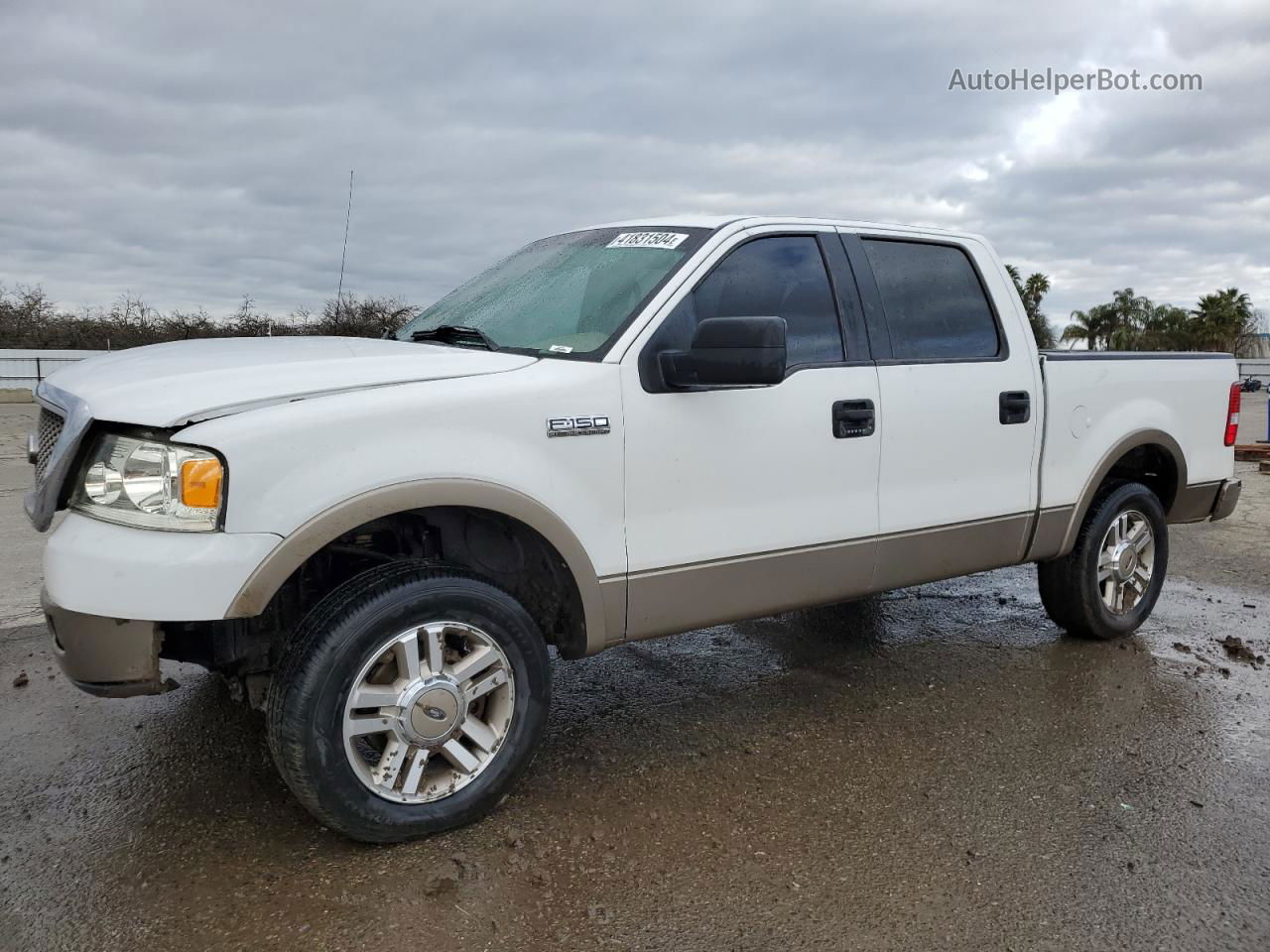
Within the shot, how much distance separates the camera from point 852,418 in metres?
3.73

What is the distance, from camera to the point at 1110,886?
282 centimetres

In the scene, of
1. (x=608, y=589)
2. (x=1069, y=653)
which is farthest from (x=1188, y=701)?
(x=608, y=589)

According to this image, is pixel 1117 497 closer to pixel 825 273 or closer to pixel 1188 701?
pixel 1188 701

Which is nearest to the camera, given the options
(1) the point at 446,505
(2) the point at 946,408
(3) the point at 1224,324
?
(1) the point at 446,505

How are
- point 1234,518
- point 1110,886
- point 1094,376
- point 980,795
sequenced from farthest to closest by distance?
1. point 1234,518
2. point 1094,376
3. point 980,795
4. point 1110,886

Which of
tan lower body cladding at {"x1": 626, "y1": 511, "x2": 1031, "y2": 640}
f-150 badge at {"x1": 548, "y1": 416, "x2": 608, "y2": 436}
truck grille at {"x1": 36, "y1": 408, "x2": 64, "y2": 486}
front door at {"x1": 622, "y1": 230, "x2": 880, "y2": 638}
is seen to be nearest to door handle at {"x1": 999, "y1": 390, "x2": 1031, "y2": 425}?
tan lower body cladding at {"x1": 626, "y1": 511, "x2": 1031, "y2": 640}

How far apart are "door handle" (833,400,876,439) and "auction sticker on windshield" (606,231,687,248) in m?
0.85

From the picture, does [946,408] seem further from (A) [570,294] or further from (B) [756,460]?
(A) [570,294]

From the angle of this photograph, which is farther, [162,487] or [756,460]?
[756,460]

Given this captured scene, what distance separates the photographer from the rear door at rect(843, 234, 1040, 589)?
12.9 ft

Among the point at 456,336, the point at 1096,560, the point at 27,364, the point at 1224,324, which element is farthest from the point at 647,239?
the point at 1224,324

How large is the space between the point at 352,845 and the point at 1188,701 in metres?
3.52

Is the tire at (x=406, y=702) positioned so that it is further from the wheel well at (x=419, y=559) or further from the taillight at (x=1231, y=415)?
the taillight at (x=1231, y=415)

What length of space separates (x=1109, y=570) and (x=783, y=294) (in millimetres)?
2490
